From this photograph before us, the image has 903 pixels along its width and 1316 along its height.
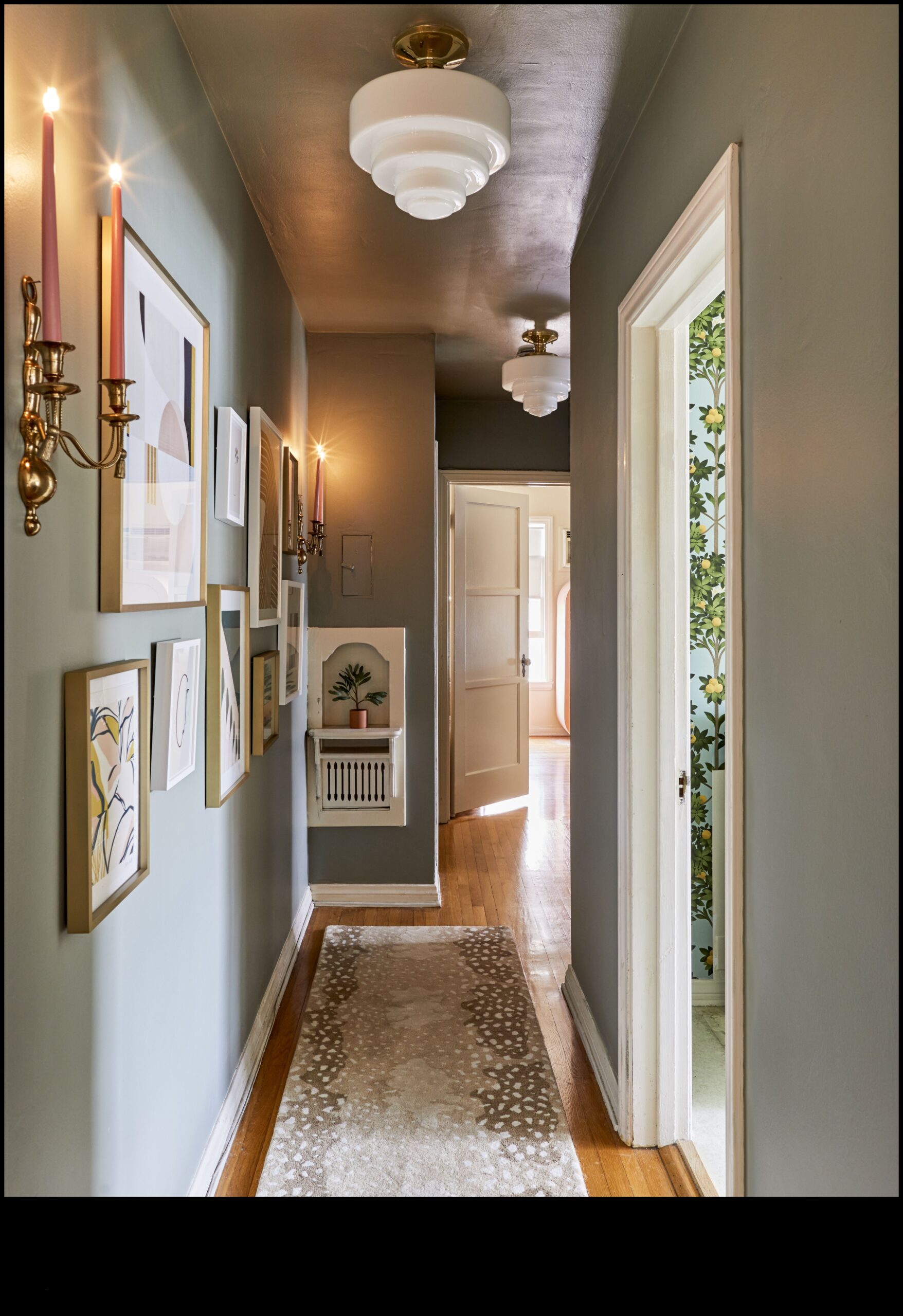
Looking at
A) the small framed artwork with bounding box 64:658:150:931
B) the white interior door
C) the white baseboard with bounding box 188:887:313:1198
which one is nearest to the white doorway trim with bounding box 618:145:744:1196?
the white baseboard with bounding box 188:887:313:1198

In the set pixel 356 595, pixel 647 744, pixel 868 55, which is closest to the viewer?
pixel 868 55

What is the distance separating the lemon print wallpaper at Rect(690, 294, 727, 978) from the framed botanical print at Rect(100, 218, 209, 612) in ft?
5.53

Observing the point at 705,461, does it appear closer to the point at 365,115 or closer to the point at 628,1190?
the point at 365,115

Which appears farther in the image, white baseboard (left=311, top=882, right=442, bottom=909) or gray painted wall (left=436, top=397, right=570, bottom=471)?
gray painted wall (left=436, top=397, right=570, bottom=471)

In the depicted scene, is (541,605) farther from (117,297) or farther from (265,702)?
(117,297)

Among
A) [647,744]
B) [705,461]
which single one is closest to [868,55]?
[647,744]

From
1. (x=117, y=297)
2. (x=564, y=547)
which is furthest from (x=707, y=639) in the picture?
(x=564, y=547)

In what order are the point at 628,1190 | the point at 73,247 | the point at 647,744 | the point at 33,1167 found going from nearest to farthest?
the point at 33,1167 < the point at 73,247 < the point at 628,1190 < the point at 647,744

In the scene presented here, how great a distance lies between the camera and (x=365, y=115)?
5.56ft

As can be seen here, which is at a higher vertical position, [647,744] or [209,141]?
[209,141]

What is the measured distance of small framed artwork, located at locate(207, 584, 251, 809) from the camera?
2.02 m

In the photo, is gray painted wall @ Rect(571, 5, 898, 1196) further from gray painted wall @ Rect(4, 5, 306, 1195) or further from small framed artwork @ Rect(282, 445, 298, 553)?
small framed artwork @ Rect(282, 445, 298, 553)

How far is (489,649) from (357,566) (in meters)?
1.97
